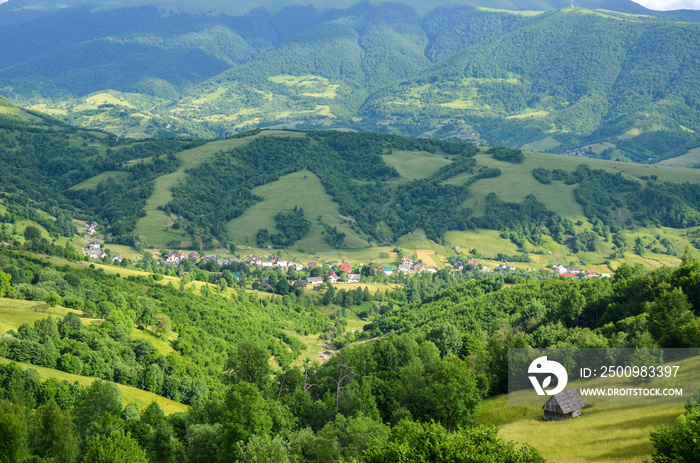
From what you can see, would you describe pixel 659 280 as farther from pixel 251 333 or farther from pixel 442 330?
pixel 251 333

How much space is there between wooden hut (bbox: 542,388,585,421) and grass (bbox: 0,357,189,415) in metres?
42.0

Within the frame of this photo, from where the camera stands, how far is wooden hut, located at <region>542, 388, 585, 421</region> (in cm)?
4422

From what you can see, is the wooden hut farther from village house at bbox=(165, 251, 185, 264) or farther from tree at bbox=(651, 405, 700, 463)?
village house at bbox=(165, 251, 185, 264)

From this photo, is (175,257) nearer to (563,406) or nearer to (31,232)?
(31,232)

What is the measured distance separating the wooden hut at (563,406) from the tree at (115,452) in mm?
27612

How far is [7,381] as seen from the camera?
214 feet

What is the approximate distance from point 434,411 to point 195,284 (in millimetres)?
101665

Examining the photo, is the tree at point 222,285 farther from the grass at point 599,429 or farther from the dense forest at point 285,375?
the grass at point 599,429

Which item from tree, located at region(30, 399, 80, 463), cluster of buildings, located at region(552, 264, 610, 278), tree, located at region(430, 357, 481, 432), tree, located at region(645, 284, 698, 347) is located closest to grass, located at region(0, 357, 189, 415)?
tree, located at region(30, 399, 80, 463)

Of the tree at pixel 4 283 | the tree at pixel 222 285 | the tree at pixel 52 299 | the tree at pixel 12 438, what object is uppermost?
the tree at pixel 222 285

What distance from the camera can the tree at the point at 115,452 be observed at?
40312 mm

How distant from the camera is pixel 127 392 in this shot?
75.9 m

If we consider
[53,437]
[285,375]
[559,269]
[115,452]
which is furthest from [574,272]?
[115,452]

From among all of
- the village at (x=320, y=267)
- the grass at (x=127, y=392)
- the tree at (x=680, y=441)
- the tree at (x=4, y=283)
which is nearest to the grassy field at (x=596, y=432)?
the tree at (x=680, y=441)
